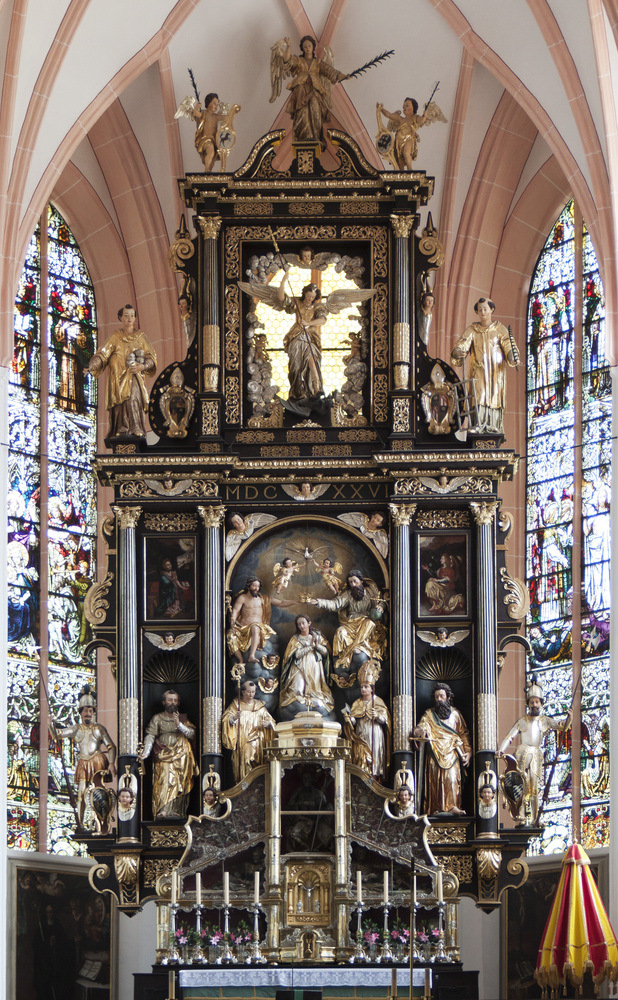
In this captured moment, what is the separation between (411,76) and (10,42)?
223 inches

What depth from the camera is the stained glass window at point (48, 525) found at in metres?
29.1

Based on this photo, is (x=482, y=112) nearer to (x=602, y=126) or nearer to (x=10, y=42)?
(x=602, y=126)

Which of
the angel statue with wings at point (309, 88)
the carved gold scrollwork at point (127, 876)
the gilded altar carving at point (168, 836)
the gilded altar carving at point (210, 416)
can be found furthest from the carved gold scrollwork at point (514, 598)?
the angel statue with wings at point (309, 88)

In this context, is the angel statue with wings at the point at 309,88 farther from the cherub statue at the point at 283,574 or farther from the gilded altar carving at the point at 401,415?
the cherub statue at the point at 283,574

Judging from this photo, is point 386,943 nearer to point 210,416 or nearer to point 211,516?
point 211,516

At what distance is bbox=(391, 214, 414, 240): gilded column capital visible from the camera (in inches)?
1069

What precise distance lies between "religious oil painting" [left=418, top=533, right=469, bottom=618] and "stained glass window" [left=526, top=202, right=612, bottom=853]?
2766mm

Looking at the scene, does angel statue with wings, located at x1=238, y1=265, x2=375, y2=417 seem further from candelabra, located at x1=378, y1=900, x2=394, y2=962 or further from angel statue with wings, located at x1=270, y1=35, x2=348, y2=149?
candelabra, located at x1=378, y1=900, x2=394, y2=962

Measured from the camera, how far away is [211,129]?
2744 centimetres

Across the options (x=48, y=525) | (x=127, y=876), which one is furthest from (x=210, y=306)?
(x=127, y=876)

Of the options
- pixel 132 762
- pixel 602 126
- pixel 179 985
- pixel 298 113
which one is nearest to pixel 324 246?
pixel 298 113

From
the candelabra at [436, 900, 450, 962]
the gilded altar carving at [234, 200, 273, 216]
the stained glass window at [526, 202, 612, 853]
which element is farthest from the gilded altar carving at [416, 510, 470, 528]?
the candelabra at [436, 900, 450, 962]

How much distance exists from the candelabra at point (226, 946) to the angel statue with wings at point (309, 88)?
8.32 meters

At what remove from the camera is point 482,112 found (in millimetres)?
30547
